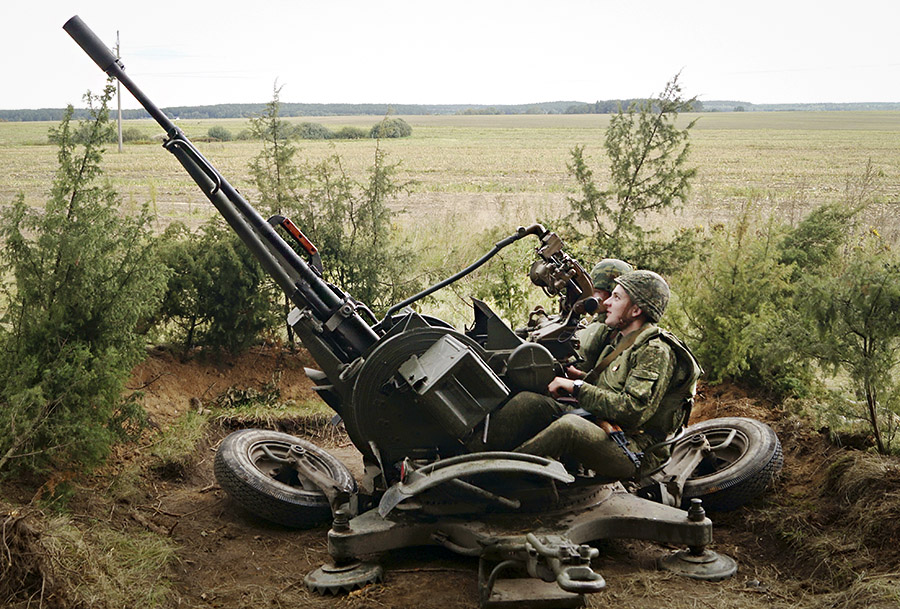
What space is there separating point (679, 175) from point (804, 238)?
1615 mm

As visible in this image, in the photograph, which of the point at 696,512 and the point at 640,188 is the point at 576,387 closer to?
the point at 696,512

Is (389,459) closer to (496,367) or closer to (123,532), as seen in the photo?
(496,367)

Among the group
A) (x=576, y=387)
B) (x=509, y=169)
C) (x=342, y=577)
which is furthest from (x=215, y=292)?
(x=509, y=169)

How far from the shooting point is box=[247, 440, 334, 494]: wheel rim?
6684 millimetres

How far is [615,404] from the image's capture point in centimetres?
550

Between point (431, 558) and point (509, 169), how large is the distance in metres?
33.4

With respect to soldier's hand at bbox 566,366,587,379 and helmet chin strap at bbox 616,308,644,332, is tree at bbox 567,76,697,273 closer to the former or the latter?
soldier's hand at bbox 566,366,587,379

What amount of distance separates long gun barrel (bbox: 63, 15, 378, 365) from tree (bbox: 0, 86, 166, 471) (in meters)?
0.51

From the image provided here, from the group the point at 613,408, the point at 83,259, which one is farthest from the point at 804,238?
the point at 83,259

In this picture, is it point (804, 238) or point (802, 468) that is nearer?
point (802, 468)

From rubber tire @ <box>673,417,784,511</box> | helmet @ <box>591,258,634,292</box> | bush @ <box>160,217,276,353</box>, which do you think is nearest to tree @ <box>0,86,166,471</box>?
bush @ <box>160,217,276,353</box>

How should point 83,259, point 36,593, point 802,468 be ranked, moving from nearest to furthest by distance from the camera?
point 36,593
point 83,259
point 802,468

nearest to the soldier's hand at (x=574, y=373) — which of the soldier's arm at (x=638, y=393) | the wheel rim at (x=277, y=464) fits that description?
the soldier's arm at (x=638, y=393)

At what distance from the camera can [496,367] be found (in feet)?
19.6
